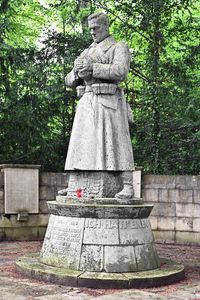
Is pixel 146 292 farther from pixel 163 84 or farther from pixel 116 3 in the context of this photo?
pixel 116 3

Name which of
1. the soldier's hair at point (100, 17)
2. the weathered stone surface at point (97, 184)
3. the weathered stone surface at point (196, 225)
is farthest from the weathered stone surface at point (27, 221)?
the soldier's hair at point (100, 17)

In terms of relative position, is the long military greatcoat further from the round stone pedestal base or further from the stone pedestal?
the round stone pedestal base

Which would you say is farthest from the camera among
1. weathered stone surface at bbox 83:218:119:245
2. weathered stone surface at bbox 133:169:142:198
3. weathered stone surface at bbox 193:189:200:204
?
weathered stone surface at bbox 133:169:142:198

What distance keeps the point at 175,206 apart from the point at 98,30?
5.03 m

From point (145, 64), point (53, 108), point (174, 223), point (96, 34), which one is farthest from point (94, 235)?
point (145, 64)

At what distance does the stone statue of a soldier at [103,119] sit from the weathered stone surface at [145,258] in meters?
0.73

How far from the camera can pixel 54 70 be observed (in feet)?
46.1

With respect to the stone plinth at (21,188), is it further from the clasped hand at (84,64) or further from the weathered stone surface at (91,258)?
the weathered stone surface at (91,258)

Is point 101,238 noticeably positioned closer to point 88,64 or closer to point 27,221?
point 88,64

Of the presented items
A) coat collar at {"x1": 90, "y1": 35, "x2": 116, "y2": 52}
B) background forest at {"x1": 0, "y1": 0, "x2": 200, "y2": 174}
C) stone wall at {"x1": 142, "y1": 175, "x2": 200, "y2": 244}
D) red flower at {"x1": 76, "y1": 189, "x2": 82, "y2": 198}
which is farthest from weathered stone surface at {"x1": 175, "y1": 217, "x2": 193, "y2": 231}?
coat collar at {"x1": 90, "y1": 35, "x2": 116, "y2": 52}

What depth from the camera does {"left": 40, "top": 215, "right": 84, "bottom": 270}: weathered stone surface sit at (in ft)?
23.0

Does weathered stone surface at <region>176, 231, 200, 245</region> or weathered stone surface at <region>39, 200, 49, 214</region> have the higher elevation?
weathered stone surface at <region>39, 200, 49, 214</region>

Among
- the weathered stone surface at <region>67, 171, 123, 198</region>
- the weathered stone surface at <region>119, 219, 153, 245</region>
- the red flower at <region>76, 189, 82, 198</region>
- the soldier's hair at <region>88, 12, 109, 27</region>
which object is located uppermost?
the soldier's hair at <region>88, 12, 109, 27</region>

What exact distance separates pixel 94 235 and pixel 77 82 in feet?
7.71
